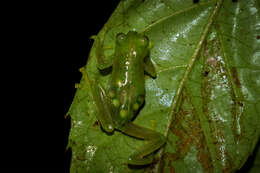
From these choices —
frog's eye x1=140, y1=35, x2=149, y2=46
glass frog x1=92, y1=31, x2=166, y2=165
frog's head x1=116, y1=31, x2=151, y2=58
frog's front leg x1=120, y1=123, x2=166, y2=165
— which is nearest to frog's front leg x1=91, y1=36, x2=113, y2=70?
glass frog x1=92, y1=31, x2=166, y2=165

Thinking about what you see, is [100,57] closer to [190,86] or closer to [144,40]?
[144,40]

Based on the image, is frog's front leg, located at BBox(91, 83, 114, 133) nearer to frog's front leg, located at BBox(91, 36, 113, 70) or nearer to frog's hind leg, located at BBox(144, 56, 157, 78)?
frog's front leg, located at BBox(91, 36, 113, 70)

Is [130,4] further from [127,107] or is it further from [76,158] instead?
[76,158]

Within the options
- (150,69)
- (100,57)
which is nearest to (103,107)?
(100,57)

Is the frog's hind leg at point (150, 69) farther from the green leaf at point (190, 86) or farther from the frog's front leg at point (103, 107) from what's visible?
the frog's front leg at point (103, 107)

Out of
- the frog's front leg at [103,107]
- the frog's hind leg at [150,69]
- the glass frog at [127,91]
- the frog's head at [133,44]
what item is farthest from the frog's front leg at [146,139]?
the frog's head at [133,44]

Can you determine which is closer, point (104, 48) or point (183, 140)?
point (183, 140)

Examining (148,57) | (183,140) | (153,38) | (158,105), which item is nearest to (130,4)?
(153,38)
